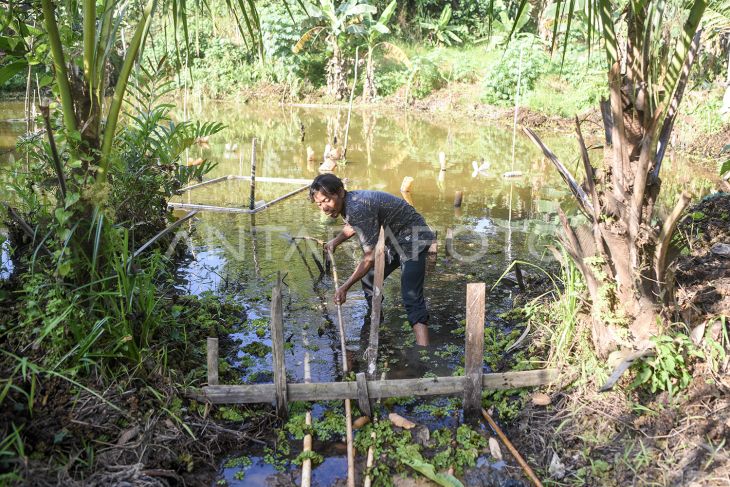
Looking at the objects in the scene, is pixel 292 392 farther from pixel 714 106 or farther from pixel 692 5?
pixel 714 106

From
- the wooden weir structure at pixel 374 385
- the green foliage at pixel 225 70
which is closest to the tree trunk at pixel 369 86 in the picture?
the green foliage at pixel 225 70

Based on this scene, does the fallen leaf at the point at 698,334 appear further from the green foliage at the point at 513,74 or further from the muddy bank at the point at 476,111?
the green foliage at the point at 513,74

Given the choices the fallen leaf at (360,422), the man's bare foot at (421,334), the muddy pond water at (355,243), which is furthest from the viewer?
the man's bare foot at (421,334)

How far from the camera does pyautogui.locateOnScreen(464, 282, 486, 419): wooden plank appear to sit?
3598 millimetres

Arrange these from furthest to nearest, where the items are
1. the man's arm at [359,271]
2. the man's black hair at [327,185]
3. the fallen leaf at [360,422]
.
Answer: the man's arm at [359,271] < the man's black hair at [327,185] < the fallen leaf at [360,422]

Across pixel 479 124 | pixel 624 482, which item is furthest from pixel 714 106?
pixel 624 482

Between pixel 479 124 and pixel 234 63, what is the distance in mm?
11053

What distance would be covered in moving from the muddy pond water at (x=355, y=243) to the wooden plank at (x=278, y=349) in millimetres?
356

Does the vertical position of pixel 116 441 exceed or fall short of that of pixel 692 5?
it falls short

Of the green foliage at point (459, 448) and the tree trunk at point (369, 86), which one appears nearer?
the green foliage at point (459, 448)

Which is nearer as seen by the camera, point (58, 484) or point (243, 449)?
point (58, 484)

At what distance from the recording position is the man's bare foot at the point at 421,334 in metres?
4.88

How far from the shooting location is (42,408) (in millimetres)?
3055

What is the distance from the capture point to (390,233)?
4.79 metres
